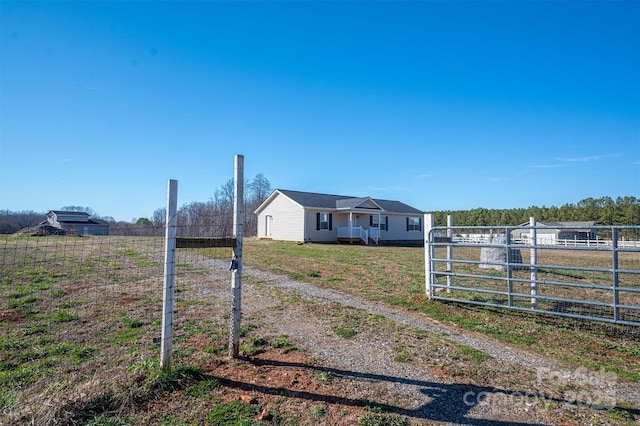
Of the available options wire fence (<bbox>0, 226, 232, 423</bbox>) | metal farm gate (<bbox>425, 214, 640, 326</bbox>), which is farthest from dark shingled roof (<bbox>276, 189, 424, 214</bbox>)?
wire fence (<bbox>0, 226, 232, 423</bbox>)

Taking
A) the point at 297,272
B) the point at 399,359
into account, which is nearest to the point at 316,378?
Result: the point at 399,359

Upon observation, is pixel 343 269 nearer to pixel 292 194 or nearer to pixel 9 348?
pixel 9 348

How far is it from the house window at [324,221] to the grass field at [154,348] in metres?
16.7

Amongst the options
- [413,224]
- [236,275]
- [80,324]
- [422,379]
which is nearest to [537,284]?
[422,379]

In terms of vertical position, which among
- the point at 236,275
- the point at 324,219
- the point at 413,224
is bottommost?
the point at 236,275

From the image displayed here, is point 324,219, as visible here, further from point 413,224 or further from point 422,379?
point 422,379

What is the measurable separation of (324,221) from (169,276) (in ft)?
74.2

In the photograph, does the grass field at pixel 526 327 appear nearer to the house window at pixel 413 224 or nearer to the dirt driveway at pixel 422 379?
the dirt driveway at pixel 422 379

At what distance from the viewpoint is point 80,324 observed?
207 inches

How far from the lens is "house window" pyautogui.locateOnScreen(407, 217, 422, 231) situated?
32375mm

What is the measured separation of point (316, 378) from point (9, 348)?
3969 millimetres

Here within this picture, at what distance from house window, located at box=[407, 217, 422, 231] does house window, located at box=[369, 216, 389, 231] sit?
335cm

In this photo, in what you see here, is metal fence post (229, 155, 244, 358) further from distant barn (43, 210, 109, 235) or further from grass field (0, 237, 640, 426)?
distant barn (43, 210, 109, 235)

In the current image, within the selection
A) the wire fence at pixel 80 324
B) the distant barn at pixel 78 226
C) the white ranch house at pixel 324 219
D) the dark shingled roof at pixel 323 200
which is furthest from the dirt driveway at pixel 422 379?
the dark shingled roof at pixel 323 200
